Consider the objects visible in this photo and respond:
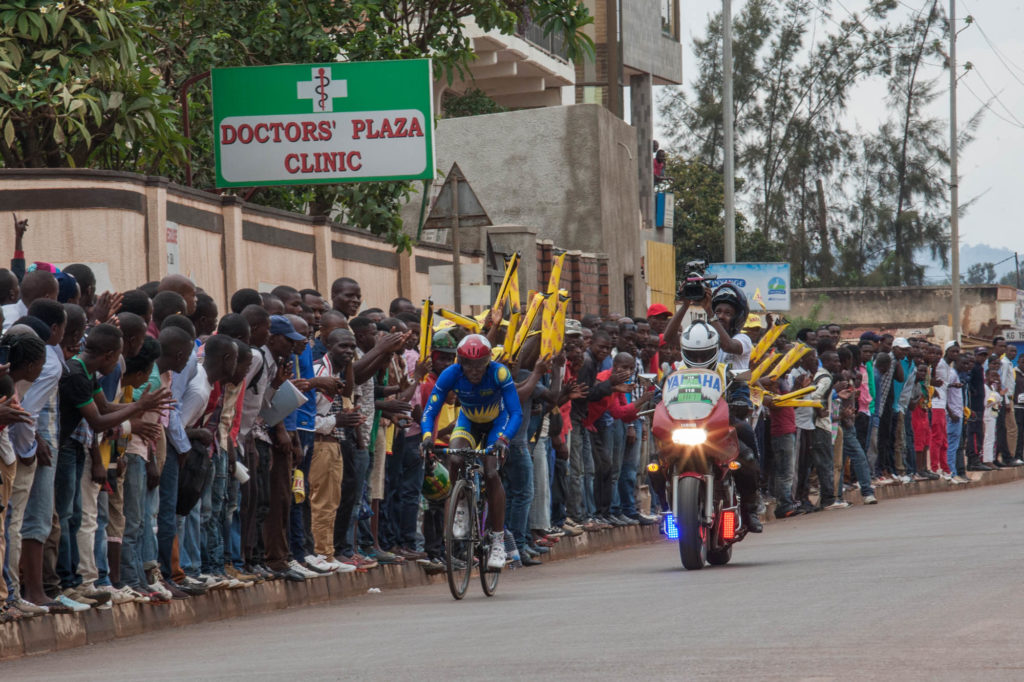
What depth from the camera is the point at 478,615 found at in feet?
33.7

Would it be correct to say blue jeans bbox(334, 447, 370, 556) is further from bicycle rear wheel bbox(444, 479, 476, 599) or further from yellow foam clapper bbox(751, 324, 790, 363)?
yellow foam clapper bbox(751, 324, 790, 363)

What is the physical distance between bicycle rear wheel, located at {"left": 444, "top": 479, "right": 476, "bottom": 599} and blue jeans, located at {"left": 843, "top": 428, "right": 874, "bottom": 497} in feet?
37.6

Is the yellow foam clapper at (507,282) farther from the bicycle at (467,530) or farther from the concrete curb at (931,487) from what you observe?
the concrete curb at (931,487)

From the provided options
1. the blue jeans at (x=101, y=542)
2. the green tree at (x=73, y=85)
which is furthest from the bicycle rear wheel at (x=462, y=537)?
the green tree at (x=73, y=85)

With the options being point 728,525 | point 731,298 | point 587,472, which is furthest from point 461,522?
point 587,472

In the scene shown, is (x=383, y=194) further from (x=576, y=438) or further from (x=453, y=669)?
(x=453, y=669)

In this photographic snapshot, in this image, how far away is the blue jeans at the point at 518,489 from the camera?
14398mm

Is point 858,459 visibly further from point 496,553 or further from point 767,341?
point 496,553

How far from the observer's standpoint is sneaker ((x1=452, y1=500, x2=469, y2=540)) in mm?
11602

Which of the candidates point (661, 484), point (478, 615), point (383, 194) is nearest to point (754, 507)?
point (661, 484)

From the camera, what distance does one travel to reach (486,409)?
12.5 meters

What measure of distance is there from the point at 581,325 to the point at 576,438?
3.99 feet

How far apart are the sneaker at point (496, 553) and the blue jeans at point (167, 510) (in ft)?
7.59

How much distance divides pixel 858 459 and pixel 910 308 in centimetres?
3363
